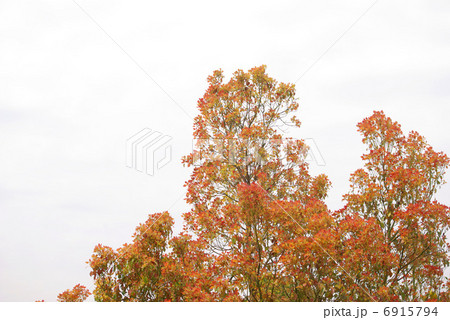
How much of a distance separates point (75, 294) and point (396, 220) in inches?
260

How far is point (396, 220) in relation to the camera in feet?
30.9

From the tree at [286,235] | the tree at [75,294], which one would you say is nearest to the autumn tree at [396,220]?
the tree at [286,235]

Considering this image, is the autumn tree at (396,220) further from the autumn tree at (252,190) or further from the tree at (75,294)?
the tree at (75,294)

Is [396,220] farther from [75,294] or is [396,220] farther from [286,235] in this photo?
[75,294]

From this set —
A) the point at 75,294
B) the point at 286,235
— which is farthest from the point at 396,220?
the point at 75,294

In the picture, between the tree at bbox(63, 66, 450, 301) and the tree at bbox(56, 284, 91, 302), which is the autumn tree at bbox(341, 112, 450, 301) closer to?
the tree at bbox(63, 66, 450, 301)

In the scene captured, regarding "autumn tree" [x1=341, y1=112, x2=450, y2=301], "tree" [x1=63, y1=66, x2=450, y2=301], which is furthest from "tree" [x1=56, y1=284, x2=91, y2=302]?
"autumn tree" [x1=341, y1=112, x2=450, y2=301]

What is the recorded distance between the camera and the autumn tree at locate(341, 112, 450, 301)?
28.2ft

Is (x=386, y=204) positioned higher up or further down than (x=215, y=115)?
further down

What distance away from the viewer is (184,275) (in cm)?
963
